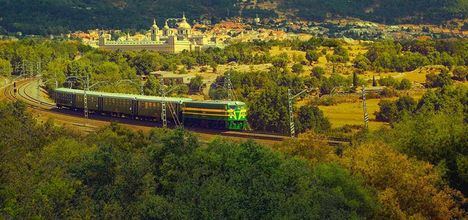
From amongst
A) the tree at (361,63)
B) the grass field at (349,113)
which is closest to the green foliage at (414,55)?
the tree at (361,63)

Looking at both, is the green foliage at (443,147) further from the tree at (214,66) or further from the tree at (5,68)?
the tree at (5,68)

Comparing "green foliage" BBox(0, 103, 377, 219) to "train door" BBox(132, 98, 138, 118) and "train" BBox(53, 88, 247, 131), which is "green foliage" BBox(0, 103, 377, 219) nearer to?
"train" BBox(53, 88, 247, 131)

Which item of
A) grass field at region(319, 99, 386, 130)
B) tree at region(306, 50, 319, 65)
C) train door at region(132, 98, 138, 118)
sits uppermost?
tree at region(306, 50, 319, 65)

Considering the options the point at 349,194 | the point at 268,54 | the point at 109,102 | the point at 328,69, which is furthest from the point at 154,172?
the point at 268,54

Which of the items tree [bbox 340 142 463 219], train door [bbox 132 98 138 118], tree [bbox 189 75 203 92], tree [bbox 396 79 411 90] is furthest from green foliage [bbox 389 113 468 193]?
tree [bbox 189 75 203 92]

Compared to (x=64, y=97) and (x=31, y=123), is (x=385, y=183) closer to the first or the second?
(x=31, y=123)

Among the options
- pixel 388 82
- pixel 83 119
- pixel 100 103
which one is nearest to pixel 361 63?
pixel 388 82

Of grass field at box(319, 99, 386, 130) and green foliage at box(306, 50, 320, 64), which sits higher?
green foliage at box(306, 50, 320, 64)
